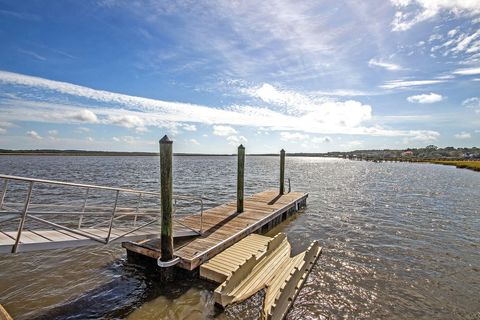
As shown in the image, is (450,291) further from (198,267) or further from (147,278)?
(147,278)

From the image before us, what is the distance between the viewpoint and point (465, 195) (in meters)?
23.8

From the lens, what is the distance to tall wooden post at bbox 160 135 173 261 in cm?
684

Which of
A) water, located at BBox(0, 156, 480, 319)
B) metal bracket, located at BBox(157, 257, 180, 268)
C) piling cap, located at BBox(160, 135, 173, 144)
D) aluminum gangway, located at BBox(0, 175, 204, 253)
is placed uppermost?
piling cap, located at BBox(160, 135, 173, 144)

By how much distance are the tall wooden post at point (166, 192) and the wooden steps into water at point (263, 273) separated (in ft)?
3.74

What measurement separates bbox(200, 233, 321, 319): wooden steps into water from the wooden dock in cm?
34

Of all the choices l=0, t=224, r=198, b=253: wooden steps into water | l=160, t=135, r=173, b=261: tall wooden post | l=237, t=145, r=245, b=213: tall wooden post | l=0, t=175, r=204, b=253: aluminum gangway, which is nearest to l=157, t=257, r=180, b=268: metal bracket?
l=160, t=135, r=173, b=261: tall wooden post

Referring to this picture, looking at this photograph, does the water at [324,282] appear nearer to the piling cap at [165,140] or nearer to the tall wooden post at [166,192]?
the tall wooden post at [166,192]

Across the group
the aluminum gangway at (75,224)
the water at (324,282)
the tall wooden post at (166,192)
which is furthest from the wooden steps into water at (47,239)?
the water at (324,282)

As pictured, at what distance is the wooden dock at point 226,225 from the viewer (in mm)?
7586

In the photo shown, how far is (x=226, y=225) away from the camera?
33.6 feet

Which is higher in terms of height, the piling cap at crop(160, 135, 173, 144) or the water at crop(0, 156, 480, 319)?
the piling cap at crop(160, 135, 173, 144)

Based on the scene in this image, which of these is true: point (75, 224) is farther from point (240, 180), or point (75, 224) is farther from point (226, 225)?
point (240, 180)

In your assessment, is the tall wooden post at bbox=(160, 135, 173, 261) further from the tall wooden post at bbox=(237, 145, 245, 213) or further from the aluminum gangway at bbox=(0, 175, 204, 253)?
the tall wooden post at bbox=(237, 145, 245, 213)

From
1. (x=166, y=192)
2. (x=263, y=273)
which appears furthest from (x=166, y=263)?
(x=263, y=273)
